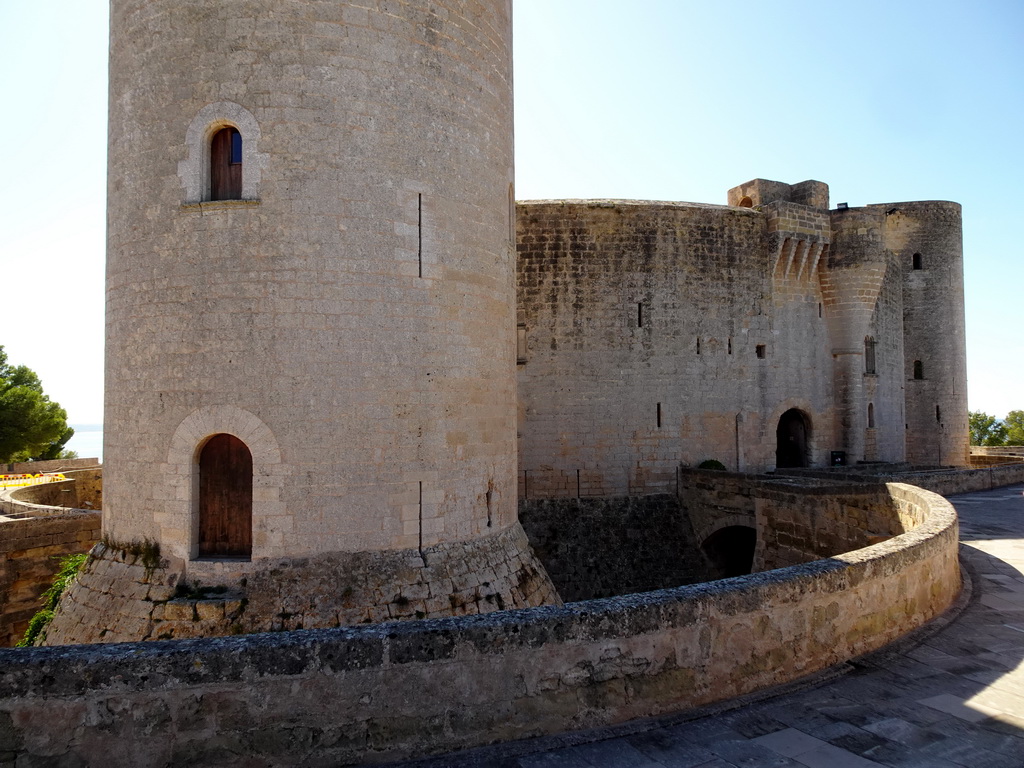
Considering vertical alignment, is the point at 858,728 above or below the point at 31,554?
above

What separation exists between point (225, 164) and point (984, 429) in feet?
188

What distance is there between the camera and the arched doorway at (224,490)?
7.17 m

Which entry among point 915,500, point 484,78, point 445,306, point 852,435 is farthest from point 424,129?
point 852,435

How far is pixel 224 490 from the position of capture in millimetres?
7199

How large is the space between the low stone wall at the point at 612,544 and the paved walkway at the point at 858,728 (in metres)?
9.66

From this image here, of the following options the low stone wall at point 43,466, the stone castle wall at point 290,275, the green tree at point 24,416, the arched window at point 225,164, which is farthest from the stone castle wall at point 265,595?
the green tree at point 24,416

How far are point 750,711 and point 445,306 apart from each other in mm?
4832

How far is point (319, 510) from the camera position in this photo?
6.80 metres

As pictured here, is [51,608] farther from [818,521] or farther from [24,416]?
[24,416]

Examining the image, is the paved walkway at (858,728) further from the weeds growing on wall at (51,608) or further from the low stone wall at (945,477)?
the low stone wall at (945,477)

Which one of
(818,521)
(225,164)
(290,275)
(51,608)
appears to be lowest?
(51,608)

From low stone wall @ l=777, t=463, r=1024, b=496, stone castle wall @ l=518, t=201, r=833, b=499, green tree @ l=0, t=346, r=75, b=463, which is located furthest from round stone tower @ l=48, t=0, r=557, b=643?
green tree @ l=0, t=346, r=75, b=463

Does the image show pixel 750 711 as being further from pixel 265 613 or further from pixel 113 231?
pixel 113 231

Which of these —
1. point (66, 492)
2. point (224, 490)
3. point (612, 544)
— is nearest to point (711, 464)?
point (612, 544)
